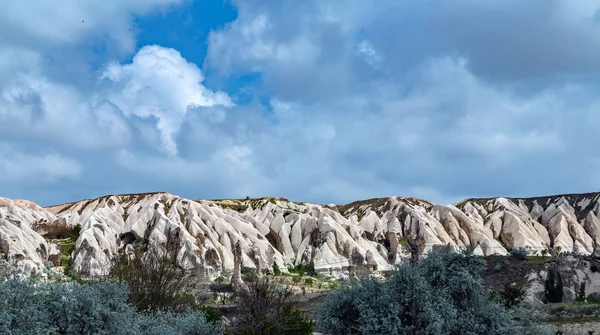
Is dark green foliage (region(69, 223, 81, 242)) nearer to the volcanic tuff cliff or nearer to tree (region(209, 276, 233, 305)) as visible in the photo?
the volcanic tuff cliff

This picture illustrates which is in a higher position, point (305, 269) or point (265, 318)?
point (305, 269)

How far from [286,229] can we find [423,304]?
228ft

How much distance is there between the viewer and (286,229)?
92500 mm

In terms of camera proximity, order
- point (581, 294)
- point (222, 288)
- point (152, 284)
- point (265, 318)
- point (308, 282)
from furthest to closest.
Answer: point (308, 282) < point (222, 288) < point (581, 294) < point (152, 284) < point (265, 318)

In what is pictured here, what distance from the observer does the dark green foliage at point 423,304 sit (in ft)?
75.9

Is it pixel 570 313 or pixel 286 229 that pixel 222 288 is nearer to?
pixel 286 229

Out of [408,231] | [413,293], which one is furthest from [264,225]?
[413,293]

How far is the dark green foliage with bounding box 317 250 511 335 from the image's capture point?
75.9 feet

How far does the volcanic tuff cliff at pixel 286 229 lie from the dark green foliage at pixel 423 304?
1810 inches

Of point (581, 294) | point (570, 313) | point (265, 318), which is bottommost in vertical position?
point (570, 313)

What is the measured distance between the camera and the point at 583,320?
3281 cm

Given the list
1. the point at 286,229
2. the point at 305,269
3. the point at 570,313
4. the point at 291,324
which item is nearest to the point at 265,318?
the point at 291,324

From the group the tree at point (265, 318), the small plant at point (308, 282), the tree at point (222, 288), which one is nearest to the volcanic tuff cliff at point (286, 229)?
the tree at point (222, 288)

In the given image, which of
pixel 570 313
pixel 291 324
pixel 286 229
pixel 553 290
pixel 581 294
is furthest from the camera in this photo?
pixel 286 229
